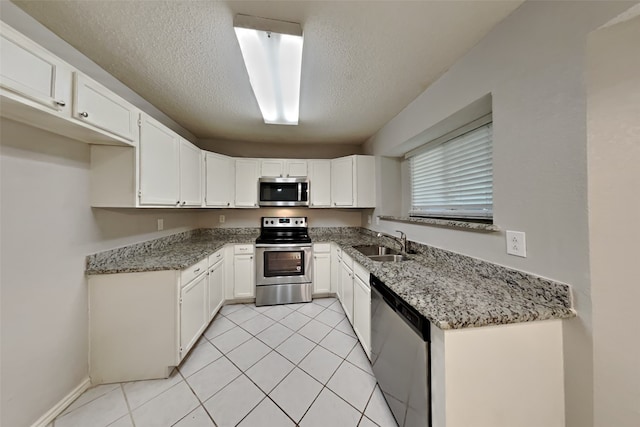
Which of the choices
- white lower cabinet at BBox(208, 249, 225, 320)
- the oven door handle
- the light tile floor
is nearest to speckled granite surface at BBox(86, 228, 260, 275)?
white lower cabinet at BBox(208, 249, 225, 320)

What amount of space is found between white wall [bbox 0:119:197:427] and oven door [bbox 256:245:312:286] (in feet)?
5.18

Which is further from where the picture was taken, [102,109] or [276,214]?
[276,214]

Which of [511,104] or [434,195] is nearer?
[511,104]

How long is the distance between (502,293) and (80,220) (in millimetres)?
2734

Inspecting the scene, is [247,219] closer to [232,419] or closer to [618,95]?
[232,419]

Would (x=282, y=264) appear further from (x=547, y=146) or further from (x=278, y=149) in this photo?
(x=547, y=146)

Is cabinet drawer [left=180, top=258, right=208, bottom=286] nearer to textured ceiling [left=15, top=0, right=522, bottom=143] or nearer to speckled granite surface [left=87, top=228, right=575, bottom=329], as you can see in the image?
speckled granite surface [left=87, top=228, right=575, bottom=329]

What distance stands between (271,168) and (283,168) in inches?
7.2

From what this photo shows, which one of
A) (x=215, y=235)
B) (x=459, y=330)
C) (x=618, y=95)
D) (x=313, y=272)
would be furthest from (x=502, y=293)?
(x=215, y=235)

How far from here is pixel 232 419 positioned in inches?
51.3

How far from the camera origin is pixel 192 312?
1.89 m

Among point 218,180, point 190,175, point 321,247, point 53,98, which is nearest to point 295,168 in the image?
point 218,180

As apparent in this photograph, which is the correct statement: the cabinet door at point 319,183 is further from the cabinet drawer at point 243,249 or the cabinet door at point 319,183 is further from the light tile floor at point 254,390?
the light tile floor at point 254,390

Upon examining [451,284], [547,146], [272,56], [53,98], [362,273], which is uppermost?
[272,56]
